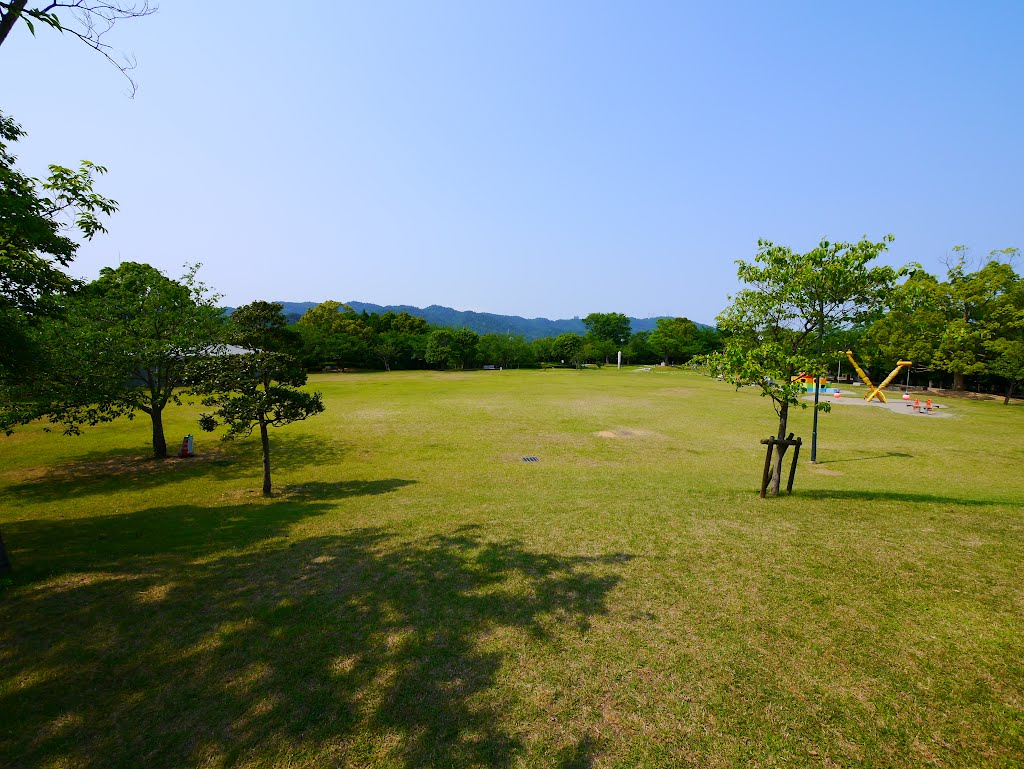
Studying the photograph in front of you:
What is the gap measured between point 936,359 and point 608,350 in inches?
3005

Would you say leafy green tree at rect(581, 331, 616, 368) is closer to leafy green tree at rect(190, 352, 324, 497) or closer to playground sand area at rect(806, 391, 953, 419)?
playground sand area at rect(806, 391, 953, 419)

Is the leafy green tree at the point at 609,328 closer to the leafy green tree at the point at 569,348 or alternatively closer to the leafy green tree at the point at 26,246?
the leafy green tree at the point at 569,348

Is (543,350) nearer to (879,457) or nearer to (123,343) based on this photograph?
(879,457)

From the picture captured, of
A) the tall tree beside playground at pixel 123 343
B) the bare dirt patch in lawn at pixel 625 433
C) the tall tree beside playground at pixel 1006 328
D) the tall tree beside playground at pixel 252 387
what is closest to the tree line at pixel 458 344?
the tall tree beside playground at pixel 1006 328

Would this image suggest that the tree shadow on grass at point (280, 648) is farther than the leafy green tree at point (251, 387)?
No

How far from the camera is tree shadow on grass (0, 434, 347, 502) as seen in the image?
49.3 feet

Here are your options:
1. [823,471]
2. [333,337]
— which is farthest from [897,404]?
[333,337]

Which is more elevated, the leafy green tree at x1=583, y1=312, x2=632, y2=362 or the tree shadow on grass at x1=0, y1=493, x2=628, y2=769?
the leafy green tree at x1=583, y1=312, x2=632, y2=362

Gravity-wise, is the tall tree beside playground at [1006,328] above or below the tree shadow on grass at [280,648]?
above

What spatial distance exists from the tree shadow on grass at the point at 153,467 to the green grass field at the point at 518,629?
1.31 m

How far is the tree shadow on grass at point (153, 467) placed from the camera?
15.0 meters

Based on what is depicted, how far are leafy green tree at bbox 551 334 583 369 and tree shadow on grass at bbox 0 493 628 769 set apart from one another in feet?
324

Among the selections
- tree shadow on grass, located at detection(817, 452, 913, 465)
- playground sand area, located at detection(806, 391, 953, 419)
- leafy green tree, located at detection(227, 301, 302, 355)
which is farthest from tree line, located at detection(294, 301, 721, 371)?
tree shadow on grass, located at detection(817, 452, 913, 465)

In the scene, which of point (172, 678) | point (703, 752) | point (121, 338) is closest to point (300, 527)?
point (172, 678)
